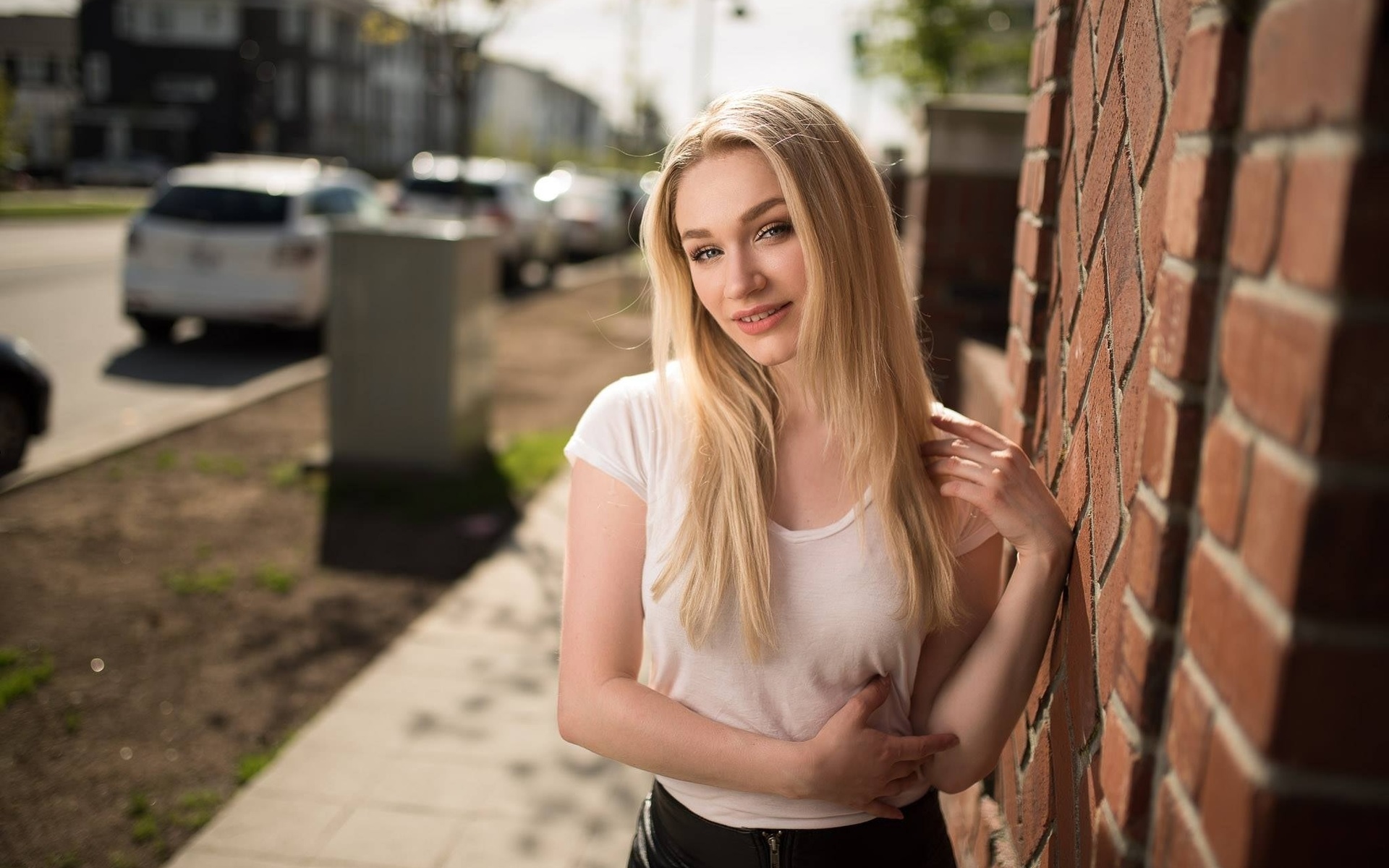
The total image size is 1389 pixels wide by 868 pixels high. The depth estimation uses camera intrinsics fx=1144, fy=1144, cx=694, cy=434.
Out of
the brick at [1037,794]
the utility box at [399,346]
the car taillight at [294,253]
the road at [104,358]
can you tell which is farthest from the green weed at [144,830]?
the car taillight at [294,253]

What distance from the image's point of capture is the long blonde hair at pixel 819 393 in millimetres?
1791

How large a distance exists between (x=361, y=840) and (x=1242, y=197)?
10.4ft

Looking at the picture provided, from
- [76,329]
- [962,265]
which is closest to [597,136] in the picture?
[76,329]

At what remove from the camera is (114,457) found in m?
7.46

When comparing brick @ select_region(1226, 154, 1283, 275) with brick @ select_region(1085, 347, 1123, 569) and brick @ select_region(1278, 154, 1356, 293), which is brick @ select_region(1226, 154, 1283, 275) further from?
brick @ select_region(1085, 347, 1123, 569)

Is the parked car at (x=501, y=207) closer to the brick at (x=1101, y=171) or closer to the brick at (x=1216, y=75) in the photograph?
the brick at (x=1101, y=171)

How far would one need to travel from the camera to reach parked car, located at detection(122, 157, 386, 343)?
448 inches

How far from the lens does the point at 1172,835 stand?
1061 millimetres

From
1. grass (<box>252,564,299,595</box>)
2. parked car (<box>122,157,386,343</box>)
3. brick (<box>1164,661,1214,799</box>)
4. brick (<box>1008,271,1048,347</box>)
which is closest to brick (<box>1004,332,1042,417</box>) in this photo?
brick (<box>1008,271,1048,347</box>)

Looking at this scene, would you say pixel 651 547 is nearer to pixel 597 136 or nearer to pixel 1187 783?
pixel 1187 783

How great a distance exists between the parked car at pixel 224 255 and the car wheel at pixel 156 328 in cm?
7

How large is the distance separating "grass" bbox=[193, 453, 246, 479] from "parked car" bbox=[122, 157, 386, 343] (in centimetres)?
418

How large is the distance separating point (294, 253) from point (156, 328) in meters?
1.80

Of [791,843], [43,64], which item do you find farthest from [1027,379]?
[43,64]
